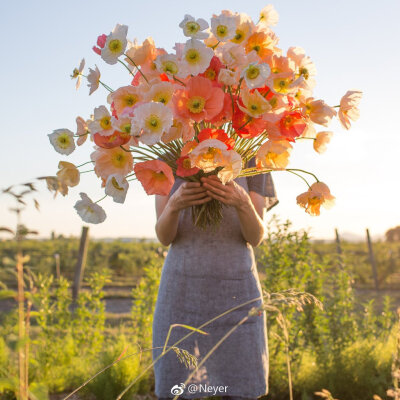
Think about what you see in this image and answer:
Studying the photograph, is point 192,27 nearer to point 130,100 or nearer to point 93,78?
point 130,100

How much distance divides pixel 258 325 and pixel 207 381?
30cm

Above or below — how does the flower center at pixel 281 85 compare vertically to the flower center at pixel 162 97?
above

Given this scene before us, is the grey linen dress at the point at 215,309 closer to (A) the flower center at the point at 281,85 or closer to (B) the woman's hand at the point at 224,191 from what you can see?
(B) the woman's hand at the point at 224,191

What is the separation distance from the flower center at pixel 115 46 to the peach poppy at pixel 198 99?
0.22 m

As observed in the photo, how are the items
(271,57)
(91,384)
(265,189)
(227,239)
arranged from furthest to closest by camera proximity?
(91,384)
(265,189)
(227,239)
(271,57)

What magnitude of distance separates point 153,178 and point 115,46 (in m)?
0.37

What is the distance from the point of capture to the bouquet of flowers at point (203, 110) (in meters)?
1.02

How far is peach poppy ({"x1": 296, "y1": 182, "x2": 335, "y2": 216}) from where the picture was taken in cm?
122

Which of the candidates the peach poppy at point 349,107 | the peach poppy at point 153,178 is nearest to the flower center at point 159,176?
the peach poppy at point 153,178

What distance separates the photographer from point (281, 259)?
3420 mm

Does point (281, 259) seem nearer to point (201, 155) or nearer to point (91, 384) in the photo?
point (91, 384)

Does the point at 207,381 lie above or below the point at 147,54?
below

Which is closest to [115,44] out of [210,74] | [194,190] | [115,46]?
[115,46]

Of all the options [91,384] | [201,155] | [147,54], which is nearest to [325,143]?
[201,155]
